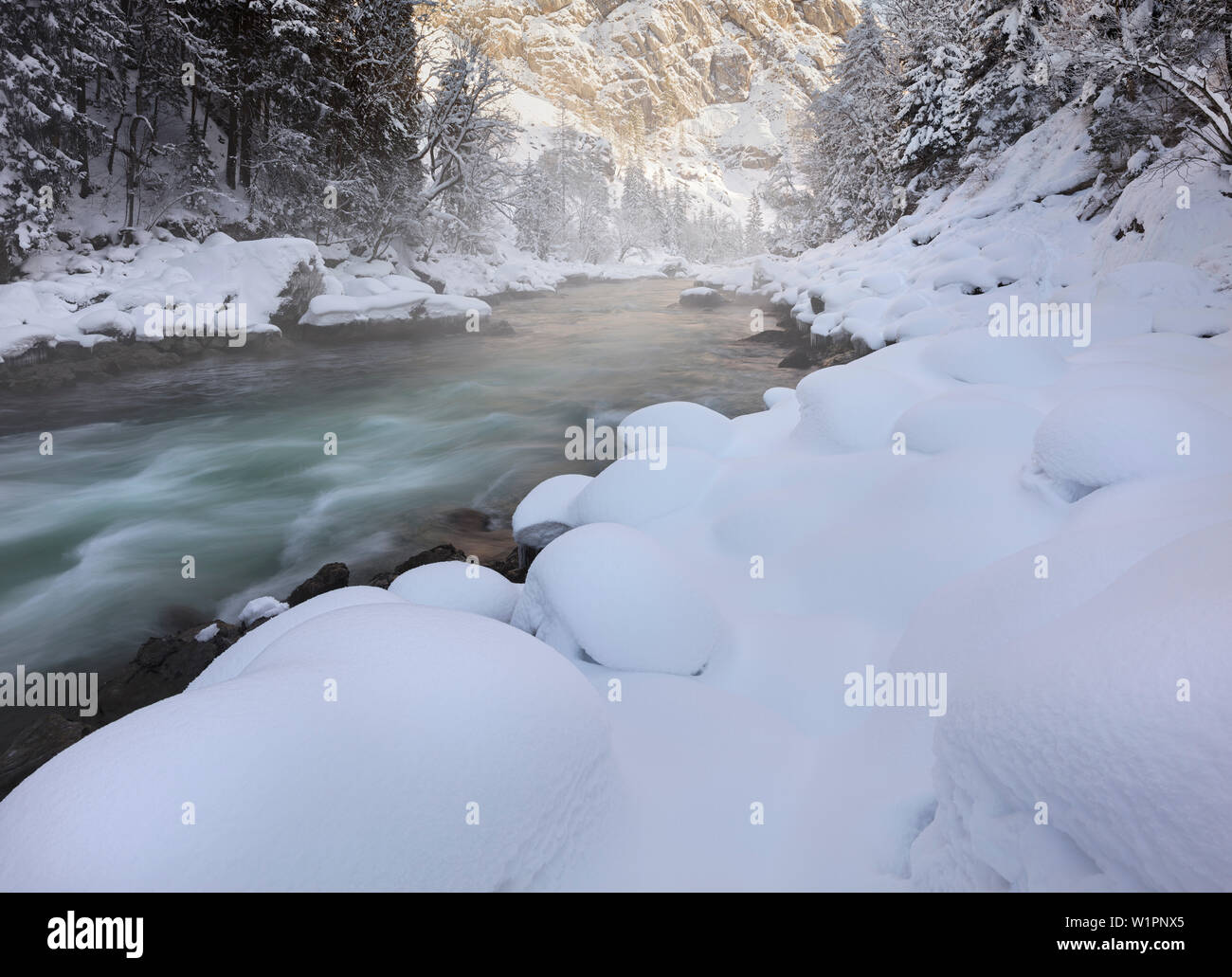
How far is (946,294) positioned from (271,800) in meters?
11.4

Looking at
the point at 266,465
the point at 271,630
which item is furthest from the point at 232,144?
the point at 271,630

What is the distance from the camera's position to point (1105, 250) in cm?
913

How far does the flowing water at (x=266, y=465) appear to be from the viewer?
6.19 m

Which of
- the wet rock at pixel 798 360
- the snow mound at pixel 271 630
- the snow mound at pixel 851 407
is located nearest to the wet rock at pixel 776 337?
the wet rock at pixel 798 360

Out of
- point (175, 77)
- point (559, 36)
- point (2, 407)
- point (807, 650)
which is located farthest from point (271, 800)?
point (559, 36)

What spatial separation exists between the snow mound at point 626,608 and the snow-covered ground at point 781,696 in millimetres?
15

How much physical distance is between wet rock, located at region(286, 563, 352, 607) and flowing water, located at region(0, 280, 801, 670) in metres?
0.83

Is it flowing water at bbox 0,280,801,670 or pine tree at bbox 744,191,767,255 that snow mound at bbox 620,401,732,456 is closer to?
flowing water at bbox 0,280,801,670

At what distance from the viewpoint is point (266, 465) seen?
938 centimetres
